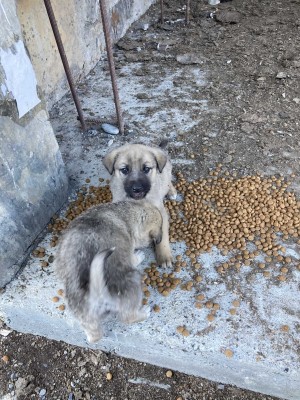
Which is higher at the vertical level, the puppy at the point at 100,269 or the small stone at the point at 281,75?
the puppy at the point at 100,269

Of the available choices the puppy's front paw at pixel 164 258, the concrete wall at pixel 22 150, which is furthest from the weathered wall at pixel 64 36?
the puppy's front paw at pixel 164 258

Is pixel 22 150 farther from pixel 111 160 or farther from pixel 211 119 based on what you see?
pixel 211 119

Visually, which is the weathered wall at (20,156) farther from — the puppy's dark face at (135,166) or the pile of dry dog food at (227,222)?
the puppy's dark face at (135,166)

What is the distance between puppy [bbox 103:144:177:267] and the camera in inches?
126

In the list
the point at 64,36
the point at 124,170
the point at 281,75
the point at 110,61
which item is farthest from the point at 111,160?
the point at 281,75

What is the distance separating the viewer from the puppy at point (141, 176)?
3.19 meters

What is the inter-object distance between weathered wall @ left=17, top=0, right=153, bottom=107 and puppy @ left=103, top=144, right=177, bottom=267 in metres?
1.41

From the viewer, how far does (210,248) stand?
3.28 meters

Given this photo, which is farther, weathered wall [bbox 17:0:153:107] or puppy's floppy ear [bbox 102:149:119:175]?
weathered wall [bbox 17:0:153:107]

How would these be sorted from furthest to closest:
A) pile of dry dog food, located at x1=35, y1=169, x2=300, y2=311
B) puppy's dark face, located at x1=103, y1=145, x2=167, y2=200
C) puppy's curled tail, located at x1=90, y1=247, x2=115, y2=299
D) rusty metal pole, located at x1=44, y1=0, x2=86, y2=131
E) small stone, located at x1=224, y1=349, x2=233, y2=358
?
rusty metal pole, located at x1=44, y1=0, x2=86, y2=131, puppy's dark face, located at x1=103, y1=145, x2=167, y2=200, pile of dry dog food, located at x1=35, y1=169, x2=300, y2=311, small stone, located at x1=224, y1=349, x2=233, y2=358, puppy's curled tail, located at x1=90, y1=247, x2=115, y2=299

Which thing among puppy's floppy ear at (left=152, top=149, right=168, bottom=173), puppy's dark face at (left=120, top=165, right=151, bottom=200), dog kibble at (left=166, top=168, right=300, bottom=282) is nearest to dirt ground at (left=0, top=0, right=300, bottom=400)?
dog kibble at (left=166, top=168, right=300, bottom=282)

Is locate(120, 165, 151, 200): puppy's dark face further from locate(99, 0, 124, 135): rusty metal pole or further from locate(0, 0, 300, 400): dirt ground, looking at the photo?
locate(99, 0, 124, 135): rusty metal pole

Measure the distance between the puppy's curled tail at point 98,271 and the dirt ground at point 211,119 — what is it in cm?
107

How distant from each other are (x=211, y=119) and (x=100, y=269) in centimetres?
315
